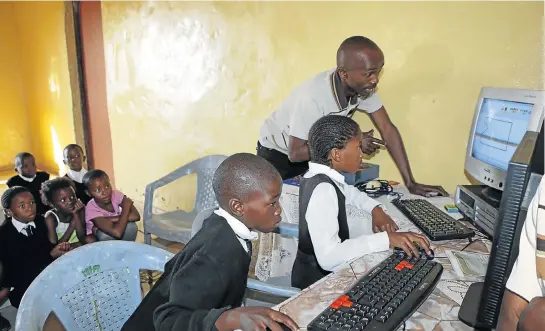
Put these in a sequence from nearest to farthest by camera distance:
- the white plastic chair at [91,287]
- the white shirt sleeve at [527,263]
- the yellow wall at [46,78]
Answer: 1. the white shirt sleeve at [527,263]
2. the white plastic chair at [91,287]
3. the yellow wall at [46,78]

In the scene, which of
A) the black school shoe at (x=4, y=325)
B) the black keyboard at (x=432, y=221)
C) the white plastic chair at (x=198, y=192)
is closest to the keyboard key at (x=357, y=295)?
the black keyboard at (x=432, y=221)

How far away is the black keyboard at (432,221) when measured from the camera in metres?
Result: 1.37

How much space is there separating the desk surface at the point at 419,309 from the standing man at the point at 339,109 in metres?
0.76

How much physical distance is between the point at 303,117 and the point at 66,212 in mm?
1371

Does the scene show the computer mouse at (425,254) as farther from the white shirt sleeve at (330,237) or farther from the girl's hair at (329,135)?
the girl's hair at (329,135)

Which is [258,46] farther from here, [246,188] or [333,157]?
[246,188]

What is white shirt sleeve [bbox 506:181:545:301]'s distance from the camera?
25.8 inches

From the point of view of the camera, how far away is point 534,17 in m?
1.83

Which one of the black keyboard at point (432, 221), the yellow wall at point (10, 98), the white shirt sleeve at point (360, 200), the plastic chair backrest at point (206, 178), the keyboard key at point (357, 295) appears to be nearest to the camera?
the keyboard key at point (357, 295)

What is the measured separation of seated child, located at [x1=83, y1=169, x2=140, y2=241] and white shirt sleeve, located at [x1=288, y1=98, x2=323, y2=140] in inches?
44.6

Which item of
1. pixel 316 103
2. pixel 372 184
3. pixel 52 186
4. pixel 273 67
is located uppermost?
pixel 273 67

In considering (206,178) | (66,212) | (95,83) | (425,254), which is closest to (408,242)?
(425,254)

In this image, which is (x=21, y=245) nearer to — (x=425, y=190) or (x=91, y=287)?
(x=91, y=287)

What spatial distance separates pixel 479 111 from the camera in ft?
5.56
